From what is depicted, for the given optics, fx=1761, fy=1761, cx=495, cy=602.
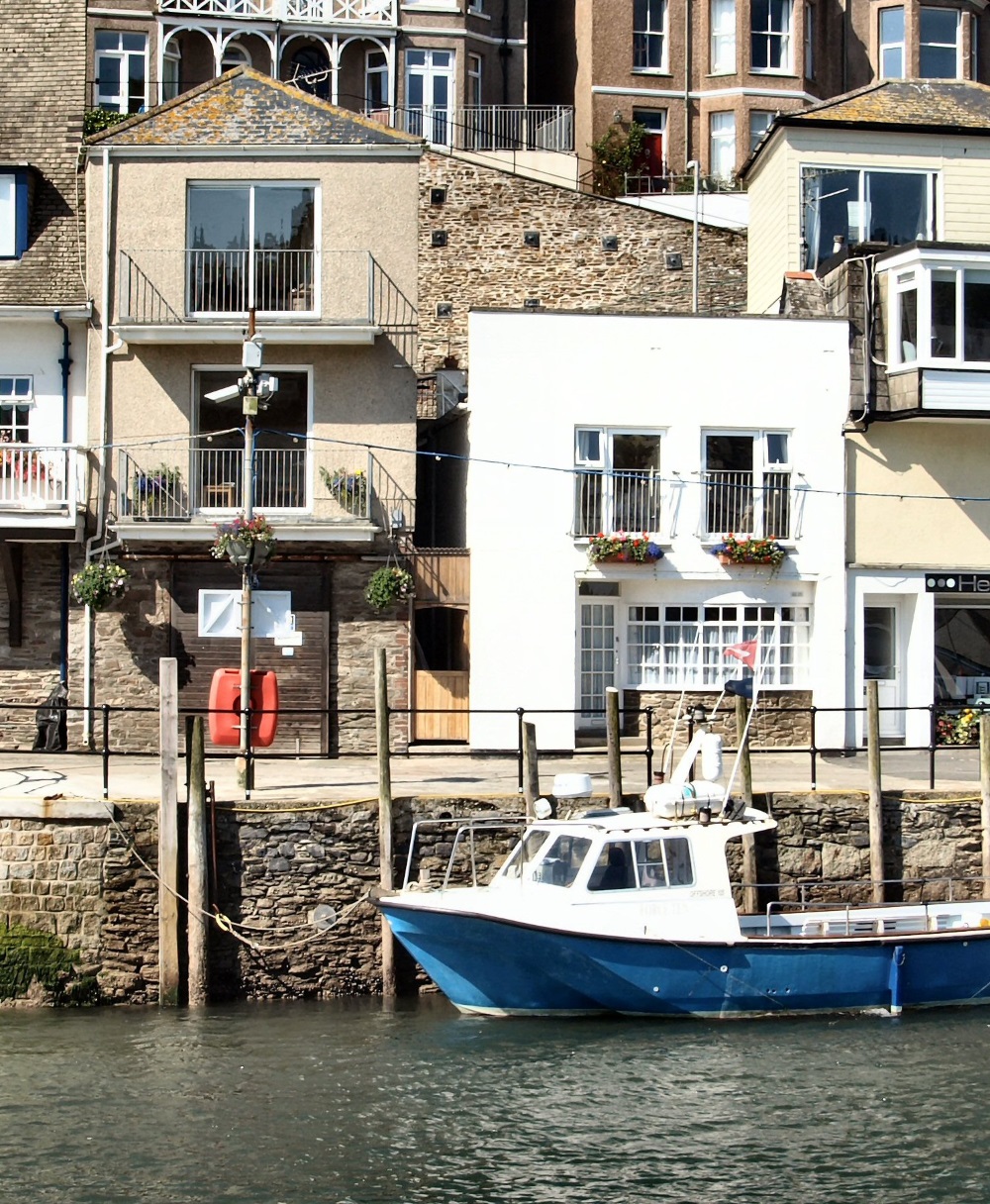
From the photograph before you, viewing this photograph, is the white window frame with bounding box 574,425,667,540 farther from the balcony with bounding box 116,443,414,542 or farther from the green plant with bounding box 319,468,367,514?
the green plant with bounding box 319,468,367,514

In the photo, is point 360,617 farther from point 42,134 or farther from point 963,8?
point 963,8

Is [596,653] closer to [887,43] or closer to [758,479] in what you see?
[758,479]

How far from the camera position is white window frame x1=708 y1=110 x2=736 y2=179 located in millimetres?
45219

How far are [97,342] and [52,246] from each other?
234 cm

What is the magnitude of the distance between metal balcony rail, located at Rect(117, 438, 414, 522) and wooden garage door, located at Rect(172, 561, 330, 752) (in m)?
0.89

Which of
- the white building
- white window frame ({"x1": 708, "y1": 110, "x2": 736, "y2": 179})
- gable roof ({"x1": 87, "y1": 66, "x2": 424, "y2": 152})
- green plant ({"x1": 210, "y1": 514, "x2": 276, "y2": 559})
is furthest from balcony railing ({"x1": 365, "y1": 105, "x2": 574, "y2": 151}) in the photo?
green plant ({"x1": 210, "y1": 514, "x2": 276, "y2": 559})

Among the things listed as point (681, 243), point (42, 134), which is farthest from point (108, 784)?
point (681, 243)

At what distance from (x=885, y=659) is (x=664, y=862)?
10484 mm

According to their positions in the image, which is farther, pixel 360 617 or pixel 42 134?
pixel 42 134

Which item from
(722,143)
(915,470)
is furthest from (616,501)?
(722,143)

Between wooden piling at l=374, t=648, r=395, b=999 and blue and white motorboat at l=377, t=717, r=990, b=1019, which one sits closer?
blue and white motorboat at l=377, t=717, r=990, b=1019

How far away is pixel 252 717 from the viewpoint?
21141 millimetres

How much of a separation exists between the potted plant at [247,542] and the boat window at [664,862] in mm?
6254

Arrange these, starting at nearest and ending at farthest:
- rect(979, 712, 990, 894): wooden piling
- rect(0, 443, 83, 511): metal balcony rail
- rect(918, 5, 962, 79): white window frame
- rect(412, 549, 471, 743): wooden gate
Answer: rect(979, 712, 990, 894): wooden piling → rect(0, 443, 83, 511): metal balcony rail → rect(412, 549, 471, 743): wooden gate → rect(918, 5, 962, 79): white window frame
